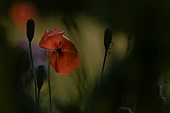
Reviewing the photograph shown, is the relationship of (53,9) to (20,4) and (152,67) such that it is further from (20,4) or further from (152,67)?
(152,67)

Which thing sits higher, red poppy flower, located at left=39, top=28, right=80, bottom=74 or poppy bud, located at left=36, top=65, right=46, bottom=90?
red poppy flower, located at left=39, top=28, right=80, bottom=74

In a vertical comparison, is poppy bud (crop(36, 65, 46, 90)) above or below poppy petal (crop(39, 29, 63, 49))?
below

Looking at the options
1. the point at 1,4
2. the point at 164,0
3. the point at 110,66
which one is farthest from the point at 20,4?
the point at 110,66

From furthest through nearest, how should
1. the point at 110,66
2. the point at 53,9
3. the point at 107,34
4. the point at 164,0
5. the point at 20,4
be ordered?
the point at 53,9, the point at 20,4, the point at 164,0, the point at 110,66, the point at 107,34

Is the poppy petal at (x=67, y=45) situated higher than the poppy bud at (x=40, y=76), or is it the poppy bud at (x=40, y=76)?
the poppy petal at (x=67, y=45)

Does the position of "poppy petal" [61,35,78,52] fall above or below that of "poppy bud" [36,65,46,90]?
above

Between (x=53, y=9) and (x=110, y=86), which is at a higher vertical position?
(x=53, y=9)

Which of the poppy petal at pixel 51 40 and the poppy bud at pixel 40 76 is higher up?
the poppy petal at pixel 51 40

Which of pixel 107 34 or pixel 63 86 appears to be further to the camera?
pixel 63 86
